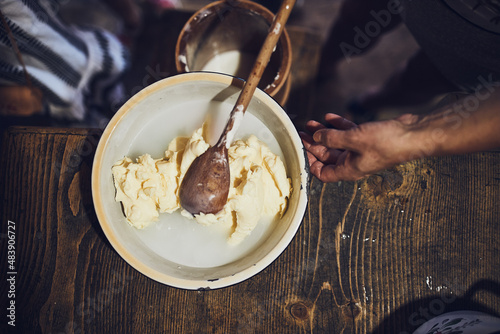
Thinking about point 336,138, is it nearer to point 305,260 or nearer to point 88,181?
point 305,260

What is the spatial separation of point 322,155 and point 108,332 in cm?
56

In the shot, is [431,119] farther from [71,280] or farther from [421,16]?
[71,280]

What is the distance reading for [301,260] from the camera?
0.66 metres

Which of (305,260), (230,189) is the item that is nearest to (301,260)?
(305,260)

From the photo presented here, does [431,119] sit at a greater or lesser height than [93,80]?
greater

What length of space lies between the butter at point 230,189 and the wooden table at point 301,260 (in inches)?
4.7

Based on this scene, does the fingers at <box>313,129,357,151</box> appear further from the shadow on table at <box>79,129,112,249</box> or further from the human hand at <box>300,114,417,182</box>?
the shadow on table at <box>79,129,112,249</box>

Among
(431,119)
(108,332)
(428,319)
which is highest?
(431,119)

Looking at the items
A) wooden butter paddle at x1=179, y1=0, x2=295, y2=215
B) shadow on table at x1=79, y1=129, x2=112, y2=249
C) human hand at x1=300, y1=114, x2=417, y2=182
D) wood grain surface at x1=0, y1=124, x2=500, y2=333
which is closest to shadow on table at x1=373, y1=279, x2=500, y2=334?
wood grain surface at x1=0, y1=124, x2=500, y2=333

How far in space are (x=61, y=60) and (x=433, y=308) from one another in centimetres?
104

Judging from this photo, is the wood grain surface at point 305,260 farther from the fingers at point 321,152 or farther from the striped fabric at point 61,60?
the striped fabric at point 61,60

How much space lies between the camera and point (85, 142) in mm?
696

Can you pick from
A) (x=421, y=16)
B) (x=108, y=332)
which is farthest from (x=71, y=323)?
(x=421, y=16)

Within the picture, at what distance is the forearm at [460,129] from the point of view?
0.51 m
